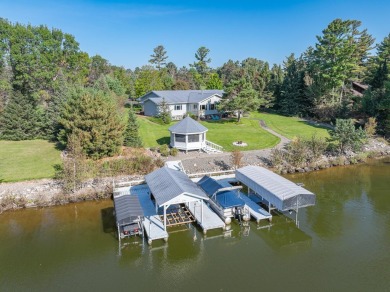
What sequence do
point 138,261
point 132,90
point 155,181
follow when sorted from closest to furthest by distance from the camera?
point 138,261 → point 155,181 → point 132,90

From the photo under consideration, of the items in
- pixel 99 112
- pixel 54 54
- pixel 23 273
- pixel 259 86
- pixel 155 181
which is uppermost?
pixel 54 54

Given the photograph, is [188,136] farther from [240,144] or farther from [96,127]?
[96,127]

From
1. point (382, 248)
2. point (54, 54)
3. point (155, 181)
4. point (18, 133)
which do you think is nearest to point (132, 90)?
point (54, 54)

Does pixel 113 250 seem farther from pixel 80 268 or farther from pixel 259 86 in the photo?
pixel 259 86

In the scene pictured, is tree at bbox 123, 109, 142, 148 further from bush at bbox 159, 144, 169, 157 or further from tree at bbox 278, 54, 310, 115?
tree at bbox 278, 54, 310, 115

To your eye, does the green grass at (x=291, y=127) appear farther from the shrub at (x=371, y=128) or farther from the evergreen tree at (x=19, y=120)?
the evergreen tree at (x=19, y=120)

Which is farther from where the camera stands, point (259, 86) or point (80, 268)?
point (259, 86)

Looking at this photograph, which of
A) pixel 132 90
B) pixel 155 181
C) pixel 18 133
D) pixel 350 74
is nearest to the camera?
pixel 155 181

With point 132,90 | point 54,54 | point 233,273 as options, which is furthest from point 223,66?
point 233,273

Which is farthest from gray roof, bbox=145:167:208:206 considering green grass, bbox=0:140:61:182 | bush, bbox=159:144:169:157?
green grass, bbox=0:140:61:182

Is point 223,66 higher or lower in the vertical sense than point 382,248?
higher
